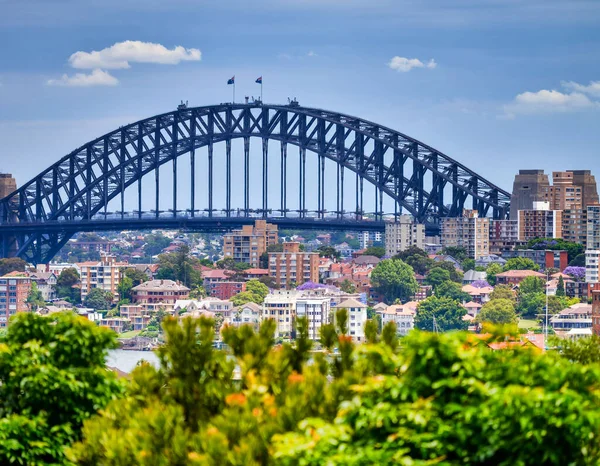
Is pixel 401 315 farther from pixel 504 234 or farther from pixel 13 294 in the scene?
pixel 13 294

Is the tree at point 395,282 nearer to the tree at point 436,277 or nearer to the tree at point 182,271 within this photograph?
the tree at point 436,277

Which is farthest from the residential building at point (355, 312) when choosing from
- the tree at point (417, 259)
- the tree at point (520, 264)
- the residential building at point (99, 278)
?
the residential building at point (99, 278)

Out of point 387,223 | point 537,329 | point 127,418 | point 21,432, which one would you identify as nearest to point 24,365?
point 21,432

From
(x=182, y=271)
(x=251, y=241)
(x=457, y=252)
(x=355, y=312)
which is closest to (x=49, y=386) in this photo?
(x=355, y=312)

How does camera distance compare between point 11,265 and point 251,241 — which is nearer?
point 11,265

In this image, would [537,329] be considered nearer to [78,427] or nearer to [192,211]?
[192,211]

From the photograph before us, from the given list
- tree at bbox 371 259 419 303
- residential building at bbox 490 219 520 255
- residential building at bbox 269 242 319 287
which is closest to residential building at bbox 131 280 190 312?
residential building at bbox 269 242 319 287
